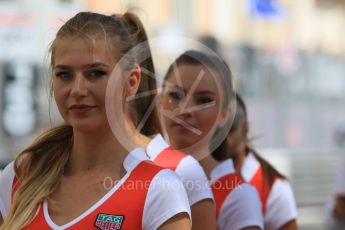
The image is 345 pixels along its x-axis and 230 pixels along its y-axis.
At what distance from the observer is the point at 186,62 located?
9.29ft

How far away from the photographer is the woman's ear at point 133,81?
7.36 feet

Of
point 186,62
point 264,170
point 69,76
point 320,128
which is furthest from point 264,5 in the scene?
point 69,76

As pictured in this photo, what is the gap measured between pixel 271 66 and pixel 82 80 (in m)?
9.35

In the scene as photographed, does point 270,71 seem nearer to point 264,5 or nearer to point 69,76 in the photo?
point 264,5

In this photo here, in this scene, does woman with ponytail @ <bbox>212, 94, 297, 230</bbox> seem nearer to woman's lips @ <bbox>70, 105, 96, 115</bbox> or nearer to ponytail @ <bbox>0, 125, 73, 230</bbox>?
ponytail @ <bbox>0, 125, 73, 230</bbox>

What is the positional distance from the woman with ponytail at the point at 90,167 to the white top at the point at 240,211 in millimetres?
631

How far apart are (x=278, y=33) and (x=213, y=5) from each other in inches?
44.3

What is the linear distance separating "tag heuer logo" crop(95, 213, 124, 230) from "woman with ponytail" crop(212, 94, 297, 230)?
1373mm

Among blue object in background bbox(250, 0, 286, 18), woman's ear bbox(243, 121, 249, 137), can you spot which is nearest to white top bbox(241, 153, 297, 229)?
woman's ear bbox(243, 121, 249, 137)

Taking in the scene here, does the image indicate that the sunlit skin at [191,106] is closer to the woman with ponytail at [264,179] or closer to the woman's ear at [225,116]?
the woman's ear at [225,116]

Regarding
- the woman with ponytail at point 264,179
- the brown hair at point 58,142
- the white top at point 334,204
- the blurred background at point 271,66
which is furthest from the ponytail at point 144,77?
the blurred background at point 271,66

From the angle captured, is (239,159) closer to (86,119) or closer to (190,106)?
(190,106)

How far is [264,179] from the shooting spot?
3.59m

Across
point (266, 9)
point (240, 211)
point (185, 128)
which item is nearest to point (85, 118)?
point (185, 128)
